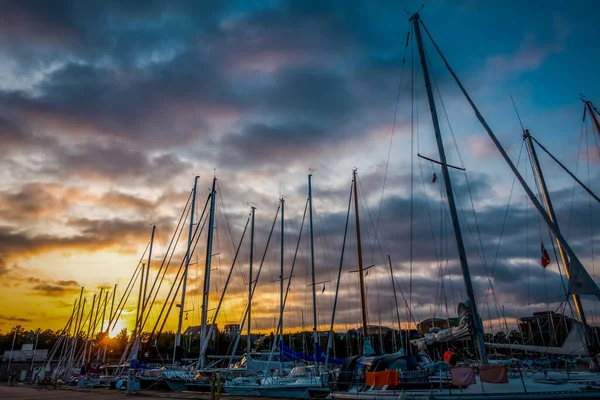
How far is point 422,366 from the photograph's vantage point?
19359mm

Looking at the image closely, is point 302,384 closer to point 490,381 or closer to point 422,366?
point 422,366

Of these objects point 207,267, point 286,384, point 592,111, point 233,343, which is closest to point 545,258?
point 592,111

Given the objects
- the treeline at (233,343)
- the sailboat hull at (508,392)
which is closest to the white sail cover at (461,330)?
the sailboat hull at (508,392)

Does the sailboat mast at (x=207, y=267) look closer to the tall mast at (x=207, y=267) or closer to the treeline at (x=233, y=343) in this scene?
the tall mast at (x=207, y=267)

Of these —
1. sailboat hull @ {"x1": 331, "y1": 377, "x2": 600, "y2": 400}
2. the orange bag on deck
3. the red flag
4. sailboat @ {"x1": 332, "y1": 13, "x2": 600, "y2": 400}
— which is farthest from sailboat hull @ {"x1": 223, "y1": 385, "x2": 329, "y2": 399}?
the red flag

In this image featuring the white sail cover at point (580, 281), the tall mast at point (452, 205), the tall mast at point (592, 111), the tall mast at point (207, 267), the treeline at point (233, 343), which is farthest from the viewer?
the treeline at point (233, 343)

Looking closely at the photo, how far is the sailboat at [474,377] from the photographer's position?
14109 mm

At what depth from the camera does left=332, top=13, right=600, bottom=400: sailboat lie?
46.3 ft

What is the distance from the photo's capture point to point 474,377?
610 inches

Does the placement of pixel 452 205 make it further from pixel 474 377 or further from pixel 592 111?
pixel 592 111

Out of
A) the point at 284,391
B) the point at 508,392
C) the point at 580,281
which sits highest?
the point at 580,281

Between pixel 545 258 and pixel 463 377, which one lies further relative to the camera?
pixel 545 258

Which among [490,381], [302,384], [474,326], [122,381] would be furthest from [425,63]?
[122,381]

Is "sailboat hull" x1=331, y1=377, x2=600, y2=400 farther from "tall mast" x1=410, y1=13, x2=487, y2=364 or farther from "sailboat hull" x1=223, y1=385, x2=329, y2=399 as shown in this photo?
"sailboat hull" x1=223, y1=385, x2=329, y2=399
